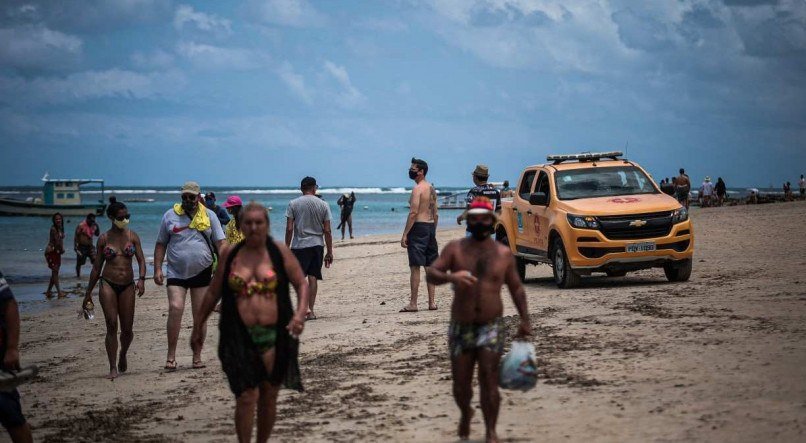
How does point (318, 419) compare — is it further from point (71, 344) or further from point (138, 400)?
point (71, 344)

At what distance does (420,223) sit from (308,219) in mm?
1449

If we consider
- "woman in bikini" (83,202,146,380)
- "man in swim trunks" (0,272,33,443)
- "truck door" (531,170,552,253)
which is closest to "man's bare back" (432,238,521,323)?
"man in swim trunks" (0,272,33,443)

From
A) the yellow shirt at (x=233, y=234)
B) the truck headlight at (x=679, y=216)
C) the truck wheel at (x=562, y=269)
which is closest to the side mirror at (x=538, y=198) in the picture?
the truck wheel at (x=562, y=269)

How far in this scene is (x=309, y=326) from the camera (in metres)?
13.5

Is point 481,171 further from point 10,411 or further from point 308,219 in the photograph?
point 10,411

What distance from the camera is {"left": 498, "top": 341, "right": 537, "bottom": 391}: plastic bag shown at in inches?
249

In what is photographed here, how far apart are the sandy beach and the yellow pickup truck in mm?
434

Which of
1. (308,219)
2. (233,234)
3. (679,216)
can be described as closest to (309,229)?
(308,219)

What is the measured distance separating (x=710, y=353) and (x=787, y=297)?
419cm

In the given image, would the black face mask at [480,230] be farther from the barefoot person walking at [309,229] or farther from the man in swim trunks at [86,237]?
the man in swim trunks at [86,237]

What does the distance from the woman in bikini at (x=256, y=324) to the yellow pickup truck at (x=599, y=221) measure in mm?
9333

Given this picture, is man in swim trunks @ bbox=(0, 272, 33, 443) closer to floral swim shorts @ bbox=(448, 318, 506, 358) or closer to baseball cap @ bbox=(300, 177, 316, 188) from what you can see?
floral swim shorts @ bbox=(448, 318, 506, 358)

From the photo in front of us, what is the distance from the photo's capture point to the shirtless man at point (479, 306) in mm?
6379

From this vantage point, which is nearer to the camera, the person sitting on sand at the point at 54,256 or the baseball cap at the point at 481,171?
the baseball cap at the point at 481,171
